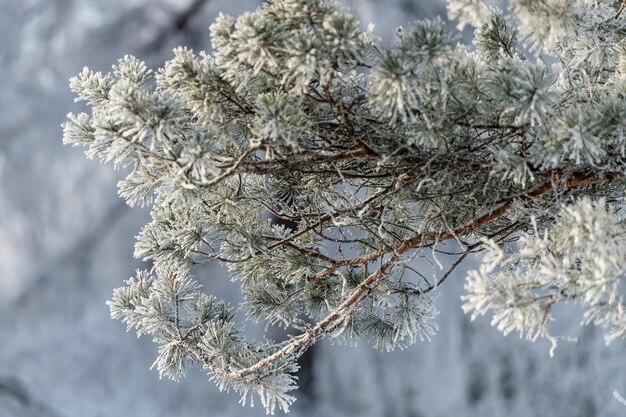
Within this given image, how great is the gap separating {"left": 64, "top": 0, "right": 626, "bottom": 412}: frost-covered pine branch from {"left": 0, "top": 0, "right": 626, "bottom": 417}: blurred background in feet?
3.30

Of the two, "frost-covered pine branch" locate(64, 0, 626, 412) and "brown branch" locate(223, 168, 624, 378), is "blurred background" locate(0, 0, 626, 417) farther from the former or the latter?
"brown branch" locate(223, 168, 624, 378)

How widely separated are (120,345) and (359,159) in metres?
1.38

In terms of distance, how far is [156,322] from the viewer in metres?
1.06

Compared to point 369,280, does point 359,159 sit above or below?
above

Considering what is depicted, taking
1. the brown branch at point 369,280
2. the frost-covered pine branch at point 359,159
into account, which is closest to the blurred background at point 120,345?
the frost-covered pine branch at point 359,159

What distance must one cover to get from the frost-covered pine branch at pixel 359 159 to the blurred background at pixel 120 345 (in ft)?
3.30

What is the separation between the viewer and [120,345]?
85.2 inches

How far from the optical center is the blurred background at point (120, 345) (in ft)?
7.09

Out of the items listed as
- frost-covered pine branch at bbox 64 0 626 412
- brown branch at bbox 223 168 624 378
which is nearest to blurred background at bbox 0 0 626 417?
frost-covered pine branch at bbox 64 0 626 412

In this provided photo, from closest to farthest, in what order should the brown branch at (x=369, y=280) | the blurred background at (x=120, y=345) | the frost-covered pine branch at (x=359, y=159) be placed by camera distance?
1. the frost-covered pine branch at (x=359, y=159)
2. the brown branch at (x=369, y=280)
3. the blurred background at (x=120, y=345)

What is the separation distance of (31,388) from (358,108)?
1623mm

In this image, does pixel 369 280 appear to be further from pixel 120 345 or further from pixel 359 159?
pixel 120 345

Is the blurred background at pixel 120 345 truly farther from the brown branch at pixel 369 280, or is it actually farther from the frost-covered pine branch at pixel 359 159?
the brown branch at pixel 369 280

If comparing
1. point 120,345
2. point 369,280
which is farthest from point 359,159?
point 120,345
